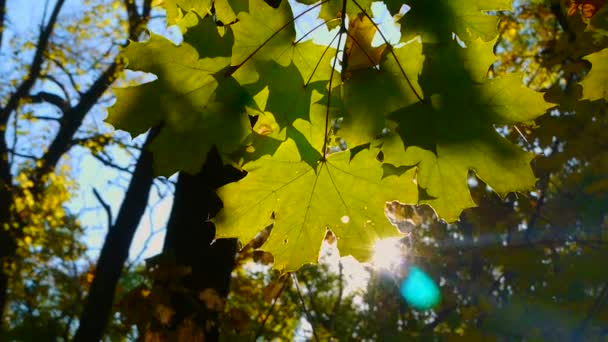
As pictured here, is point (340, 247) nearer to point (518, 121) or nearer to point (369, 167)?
point (369, 167)

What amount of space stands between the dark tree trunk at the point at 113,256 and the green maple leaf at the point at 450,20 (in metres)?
2.50

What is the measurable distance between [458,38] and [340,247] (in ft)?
1.87

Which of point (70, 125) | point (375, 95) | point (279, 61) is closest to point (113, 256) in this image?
point (279, 61)

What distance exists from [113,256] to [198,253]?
2489mm

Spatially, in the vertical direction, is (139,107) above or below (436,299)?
below

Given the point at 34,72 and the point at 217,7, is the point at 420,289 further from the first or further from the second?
the point at 34,72

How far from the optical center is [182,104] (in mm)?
1087

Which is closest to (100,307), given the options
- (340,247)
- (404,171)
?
(340,247)

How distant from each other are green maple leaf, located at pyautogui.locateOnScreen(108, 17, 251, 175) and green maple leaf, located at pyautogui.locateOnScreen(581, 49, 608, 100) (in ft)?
2.63

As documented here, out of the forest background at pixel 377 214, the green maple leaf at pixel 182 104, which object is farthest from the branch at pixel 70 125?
the green maple leaf at pixel 182 104

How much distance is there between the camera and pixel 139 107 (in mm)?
1081

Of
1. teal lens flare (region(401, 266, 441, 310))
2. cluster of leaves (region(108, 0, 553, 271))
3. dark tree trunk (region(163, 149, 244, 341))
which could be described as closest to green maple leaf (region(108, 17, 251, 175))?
cluster of leaves (region(108, 0, 553, 271))

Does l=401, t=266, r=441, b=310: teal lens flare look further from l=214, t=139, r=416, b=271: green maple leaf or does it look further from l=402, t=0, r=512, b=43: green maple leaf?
l=402, t=0, r=512, b=43: green maple leaf

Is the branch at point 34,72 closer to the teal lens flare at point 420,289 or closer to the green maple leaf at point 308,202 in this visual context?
the teal lens flare at point 420,289
